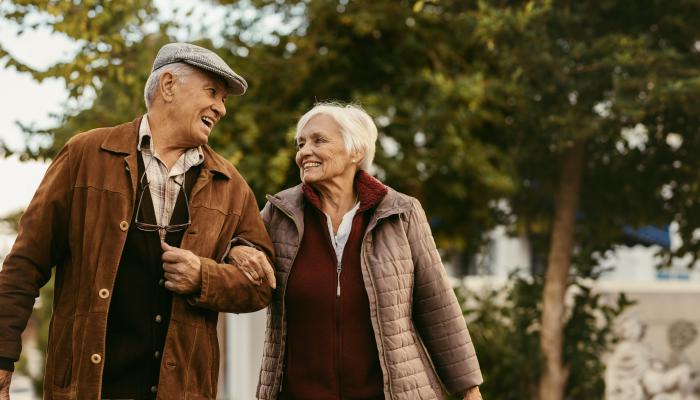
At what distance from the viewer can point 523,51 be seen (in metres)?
6.67

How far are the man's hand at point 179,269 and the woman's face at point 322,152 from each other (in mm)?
748

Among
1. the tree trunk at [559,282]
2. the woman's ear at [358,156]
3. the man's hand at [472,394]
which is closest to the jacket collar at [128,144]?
the woman's ear at [358,156]

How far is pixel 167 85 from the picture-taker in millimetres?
3088

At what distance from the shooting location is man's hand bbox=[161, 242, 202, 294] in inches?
113

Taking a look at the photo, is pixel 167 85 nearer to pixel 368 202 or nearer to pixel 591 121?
pixel 368 202

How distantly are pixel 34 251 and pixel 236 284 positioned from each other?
24.7 inches

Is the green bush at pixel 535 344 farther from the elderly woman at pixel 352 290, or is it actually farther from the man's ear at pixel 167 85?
the man's ear at pixel 167 85

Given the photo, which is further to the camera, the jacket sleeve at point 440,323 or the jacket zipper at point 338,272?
the jacket sleeve at point 440,323

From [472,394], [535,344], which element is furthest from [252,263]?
[535,344]

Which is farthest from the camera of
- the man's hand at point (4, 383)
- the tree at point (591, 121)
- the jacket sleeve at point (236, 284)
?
the tree at point (591, 121)

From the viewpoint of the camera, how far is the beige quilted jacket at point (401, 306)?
3342 mm

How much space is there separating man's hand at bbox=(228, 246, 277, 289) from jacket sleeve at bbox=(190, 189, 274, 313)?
0.02m

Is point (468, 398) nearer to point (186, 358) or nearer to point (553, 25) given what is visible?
point (186, 358)

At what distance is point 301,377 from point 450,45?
542 cm
